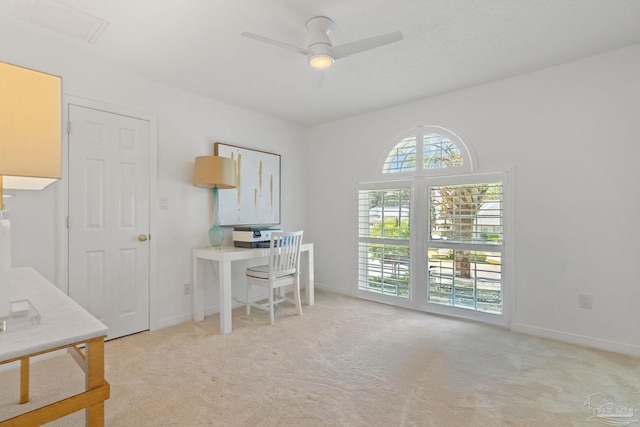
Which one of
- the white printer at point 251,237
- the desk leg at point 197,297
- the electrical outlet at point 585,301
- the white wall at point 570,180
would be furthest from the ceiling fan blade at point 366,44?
the electrical outlet at point 585,301

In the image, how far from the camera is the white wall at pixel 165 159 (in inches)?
92.7

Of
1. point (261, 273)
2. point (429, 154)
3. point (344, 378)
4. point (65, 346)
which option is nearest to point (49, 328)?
point (65, 346)

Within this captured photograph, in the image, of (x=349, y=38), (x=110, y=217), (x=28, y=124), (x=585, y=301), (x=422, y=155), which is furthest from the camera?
(x=422, y=155)

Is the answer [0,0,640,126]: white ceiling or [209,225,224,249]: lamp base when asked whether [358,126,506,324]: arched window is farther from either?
[209,225,224,249]: lamp base

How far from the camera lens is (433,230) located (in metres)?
3.46

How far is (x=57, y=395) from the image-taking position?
1.90 metres

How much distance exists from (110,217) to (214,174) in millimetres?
945

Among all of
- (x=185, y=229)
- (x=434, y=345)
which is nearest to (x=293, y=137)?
(x=185, y=229)

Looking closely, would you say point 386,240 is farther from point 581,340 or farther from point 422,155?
point 581,340

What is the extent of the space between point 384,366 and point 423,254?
1.55 metres

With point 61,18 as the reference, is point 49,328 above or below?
below

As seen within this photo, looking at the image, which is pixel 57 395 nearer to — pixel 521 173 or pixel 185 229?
pixel 185 229

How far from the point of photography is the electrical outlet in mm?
2625

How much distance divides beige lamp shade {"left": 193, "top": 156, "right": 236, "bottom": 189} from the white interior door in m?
0.44
